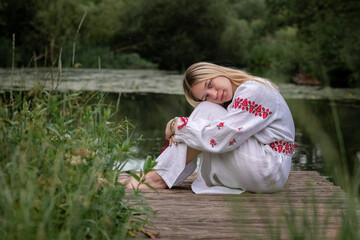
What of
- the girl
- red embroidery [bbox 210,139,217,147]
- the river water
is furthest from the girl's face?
the river water

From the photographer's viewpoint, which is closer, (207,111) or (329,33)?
(207,111)

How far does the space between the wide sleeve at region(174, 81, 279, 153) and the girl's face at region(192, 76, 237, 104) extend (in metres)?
0.14

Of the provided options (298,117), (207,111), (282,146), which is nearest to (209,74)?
(207,111)

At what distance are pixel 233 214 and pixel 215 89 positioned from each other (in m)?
0.95

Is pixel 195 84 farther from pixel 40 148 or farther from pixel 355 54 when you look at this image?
pixel 355 54

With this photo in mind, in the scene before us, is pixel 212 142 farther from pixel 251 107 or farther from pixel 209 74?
pixel 209 74

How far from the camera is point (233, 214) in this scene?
2043 mm

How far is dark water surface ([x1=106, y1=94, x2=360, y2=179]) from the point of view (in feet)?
15.2

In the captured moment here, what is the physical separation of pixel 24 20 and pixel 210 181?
19.4 m

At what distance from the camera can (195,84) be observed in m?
2.79

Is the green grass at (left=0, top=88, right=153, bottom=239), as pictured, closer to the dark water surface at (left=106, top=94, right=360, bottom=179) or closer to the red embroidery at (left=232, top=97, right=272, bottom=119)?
the red embroidery at (left=232, top=97, right=272, bottom=119)

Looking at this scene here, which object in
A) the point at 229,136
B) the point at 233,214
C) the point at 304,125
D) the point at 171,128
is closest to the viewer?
the point at 233,214

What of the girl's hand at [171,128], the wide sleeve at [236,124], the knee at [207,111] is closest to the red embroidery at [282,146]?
the wide sleeve at [236,124]

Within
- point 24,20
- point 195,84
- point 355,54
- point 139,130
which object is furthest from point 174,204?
point 24,20
